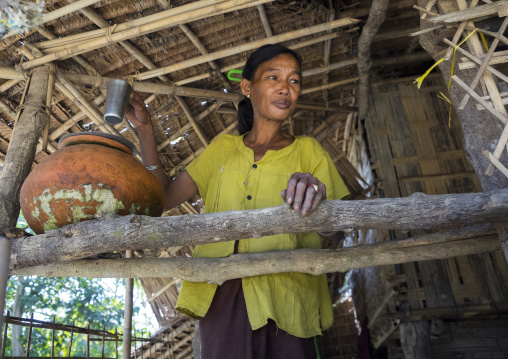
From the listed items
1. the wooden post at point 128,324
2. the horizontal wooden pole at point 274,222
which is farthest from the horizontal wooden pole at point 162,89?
the horizontal wooden pole at point 274,222

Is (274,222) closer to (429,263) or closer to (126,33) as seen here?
(126,33)

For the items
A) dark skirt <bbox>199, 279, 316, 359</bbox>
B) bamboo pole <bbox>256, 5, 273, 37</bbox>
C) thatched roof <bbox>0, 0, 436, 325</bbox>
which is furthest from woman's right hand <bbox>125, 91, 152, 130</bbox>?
bamboo pole <bbox>256, 5, 273, 37</bbox>

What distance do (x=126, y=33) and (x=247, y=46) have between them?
0.93 meters

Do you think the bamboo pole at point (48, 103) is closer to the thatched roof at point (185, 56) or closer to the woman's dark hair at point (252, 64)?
the thatched roof at point (185, 56)

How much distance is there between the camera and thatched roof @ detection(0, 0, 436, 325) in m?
3.02

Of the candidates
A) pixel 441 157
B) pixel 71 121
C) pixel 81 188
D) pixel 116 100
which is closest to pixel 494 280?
pixel 441 157

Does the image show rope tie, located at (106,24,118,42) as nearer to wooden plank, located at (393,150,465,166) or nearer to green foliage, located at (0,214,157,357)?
wooden plank, located at (393,150,465,166)

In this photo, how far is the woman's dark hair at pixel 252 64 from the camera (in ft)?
8.13

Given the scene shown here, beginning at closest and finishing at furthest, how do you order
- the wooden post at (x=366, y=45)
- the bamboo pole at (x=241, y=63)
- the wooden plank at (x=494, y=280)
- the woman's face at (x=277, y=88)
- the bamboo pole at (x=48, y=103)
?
1. the woman's face at (x=277, y=88)
2. the bamboo pole at (x=48, y=103)
3. the wooden post at (x=366, y=45)
4. the bamboo pole at (x=241, y=63)
5. the wooden plank at (x=494, y=280)

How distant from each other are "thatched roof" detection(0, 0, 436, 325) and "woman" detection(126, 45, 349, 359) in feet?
1.29

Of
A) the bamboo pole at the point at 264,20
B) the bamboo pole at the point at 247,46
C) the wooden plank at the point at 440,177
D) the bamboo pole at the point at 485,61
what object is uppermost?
the bamboo pole at the point at 264,20

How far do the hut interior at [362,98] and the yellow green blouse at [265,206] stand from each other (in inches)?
8.8

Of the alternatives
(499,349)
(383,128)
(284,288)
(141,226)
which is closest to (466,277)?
(499,349)

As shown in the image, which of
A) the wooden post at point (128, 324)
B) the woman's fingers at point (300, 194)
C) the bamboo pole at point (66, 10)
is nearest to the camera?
the woman's fingers at point (300, 194)
